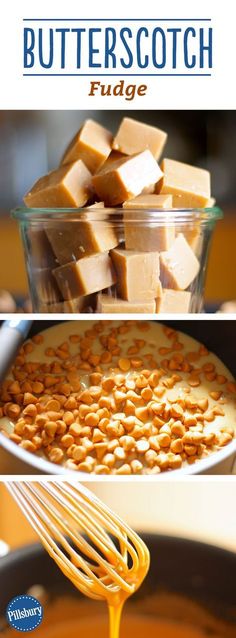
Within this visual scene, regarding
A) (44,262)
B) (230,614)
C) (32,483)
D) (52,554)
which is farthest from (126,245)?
(230,614)

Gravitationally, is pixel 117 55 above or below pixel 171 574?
above

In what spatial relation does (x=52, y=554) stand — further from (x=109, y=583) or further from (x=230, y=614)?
(x=230, y=614)

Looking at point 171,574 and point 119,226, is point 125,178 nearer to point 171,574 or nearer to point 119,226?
point 119,226

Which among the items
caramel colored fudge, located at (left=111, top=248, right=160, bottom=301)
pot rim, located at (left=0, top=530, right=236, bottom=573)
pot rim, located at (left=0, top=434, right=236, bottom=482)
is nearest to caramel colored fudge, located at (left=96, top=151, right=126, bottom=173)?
caramel colored fudge, located at (left=111, top=248, right=160, bottom=301)

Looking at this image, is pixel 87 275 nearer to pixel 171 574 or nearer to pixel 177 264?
pixel 177 264

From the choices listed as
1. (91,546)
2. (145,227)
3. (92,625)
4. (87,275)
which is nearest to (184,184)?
(145,227)

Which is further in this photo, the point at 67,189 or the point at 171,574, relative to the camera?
the point at 171,574

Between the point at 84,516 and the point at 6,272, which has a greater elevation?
the point at 6,272

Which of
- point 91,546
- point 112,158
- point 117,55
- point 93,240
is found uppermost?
point 117,55
